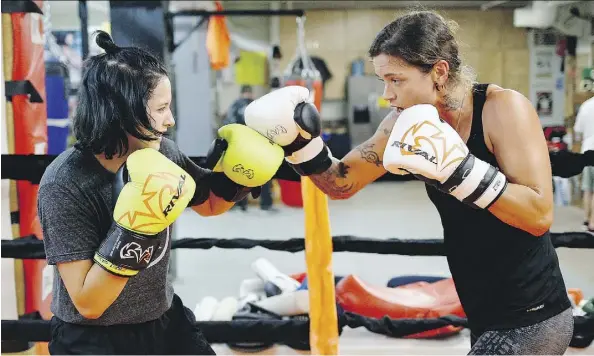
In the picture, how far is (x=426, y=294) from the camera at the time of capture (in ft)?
9.32

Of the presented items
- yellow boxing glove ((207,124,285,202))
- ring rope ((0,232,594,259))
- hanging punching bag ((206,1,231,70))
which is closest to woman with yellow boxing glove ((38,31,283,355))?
yellow boxing glove ((207,124,285,202))

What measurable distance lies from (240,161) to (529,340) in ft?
2.36

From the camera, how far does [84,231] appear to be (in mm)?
1087

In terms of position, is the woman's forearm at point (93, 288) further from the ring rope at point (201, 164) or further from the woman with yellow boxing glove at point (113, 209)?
the ring rope at point (201, 164)

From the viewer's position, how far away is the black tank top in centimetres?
122

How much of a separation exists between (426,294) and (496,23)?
791 cm

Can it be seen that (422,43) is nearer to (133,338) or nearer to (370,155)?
(370,155)

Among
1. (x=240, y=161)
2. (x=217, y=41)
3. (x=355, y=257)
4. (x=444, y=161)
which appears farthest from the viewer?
(x=217, y=41)

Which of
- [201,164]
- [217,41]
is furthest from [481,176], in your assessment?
[217,41]

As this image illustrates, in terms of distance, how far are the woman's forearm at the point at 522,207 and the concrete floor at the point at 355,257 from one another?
1.02 m

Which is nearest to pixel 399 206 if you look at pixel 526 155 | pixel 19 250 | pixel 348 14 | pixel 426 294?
pixel 426 294

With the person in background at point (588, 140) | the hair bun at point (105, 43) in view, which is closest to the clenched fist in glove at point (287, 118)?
the hair bun at point (105, 43)

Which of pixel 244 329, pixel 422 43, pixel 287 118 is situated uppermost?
pixel 422 43

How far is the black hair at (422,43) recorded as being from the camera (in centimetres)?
122
